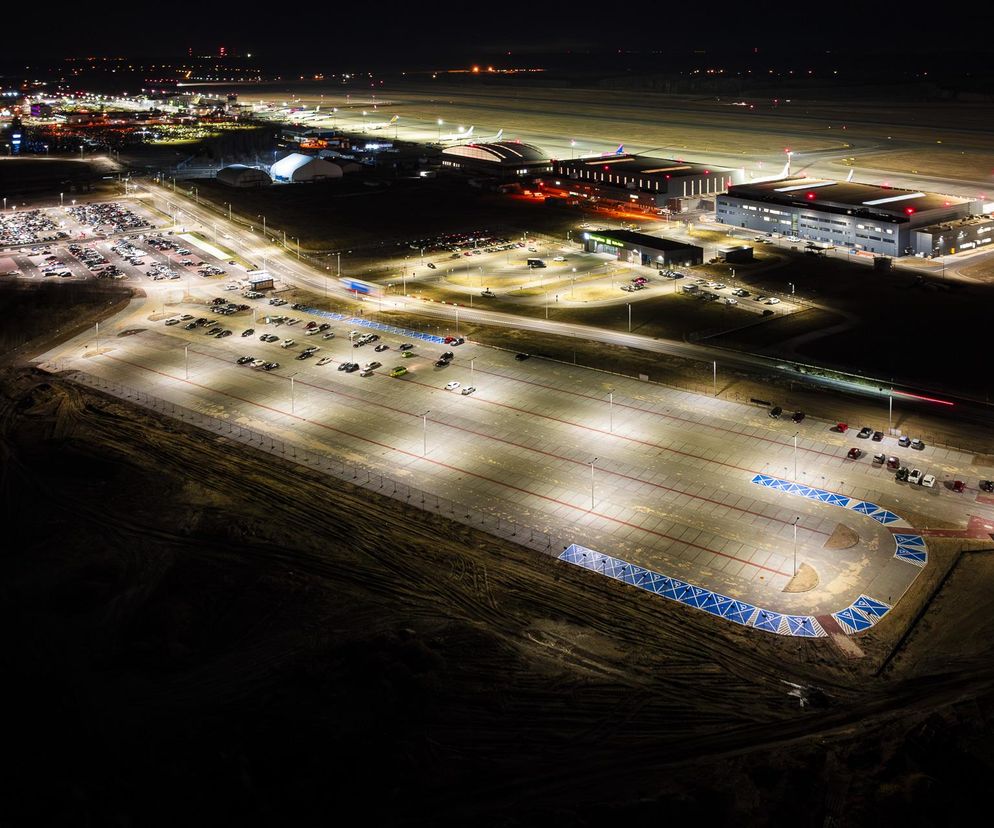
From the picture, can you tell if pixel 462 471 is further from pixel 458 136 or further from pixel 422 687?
pixel 458 136

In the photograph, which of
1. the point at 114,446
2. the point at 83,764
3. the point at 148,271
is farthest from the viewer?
the point at 148,271

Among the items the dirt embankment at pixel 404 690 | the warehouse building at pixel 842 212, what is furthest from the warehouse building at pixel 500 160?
the dirt embankment at pixel 404 690

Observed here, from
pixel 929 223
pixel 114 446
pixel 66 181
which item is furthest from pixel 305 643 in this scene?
pixel 66 181

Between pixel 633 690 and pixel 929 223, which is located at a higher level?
pixel 929 223

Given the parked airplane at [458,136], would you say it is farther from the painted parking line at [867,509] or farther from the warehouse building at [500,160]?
the painted parking line at [867,509]

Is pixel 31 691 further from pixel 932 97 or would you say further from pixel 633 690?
pixel 932 97

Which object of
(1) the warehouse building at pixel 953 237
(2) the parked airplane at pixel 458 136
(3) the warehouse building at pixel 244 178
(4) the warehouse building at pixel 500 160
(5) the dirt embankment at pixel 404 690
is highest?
(2) the parked airplane at pixel 458 136

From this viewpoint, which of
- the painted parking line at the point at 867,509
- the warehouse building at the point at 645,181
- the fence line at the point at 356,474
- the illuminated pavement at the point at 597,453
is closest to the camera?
the painted parking line at the point at 867,509
